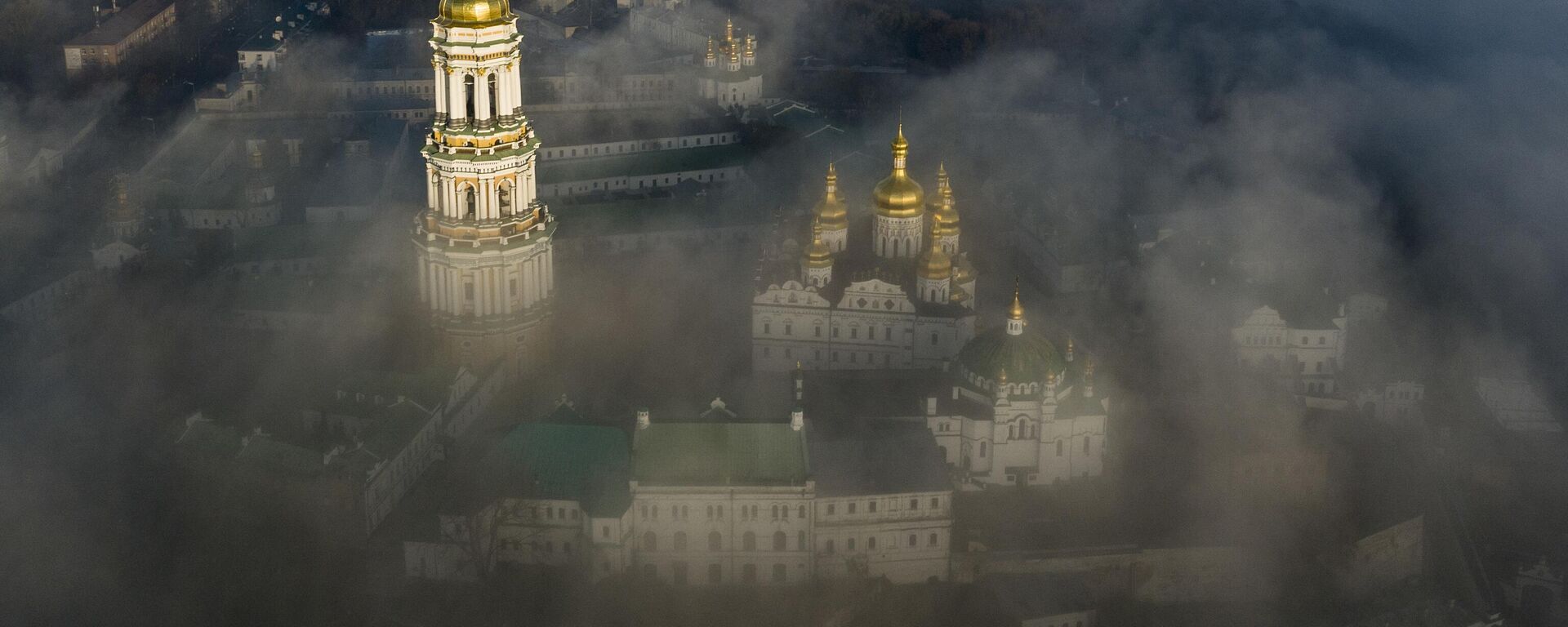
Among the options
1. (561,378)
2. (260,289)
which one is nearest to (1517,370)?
(561,378)

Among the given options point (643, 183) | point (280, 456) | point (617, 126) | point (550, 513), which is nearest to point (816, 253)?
point (550, 513)

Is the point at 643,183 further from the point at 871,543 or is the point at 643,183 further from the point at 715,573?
the point at 871,543

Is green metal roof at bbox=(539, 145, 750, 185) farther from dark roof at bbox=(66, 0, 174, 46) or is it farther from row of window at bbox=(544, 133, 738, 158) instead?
dark roof at bbox=(66, 0, 174, 46)

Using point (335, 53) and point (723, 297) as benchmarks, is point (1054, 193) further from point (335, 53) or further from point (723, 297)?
point (335, 53)

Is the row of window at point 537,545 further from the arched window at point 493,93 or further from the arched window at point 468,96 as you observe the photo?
the arched window at point 493,93

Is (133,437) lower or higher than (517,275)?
lower

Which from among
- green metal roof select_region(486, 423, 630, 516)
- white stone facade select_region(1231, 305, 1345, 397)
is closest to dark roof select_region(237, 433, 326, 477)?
green metal roof select_region(486, 423, 630, 516)
